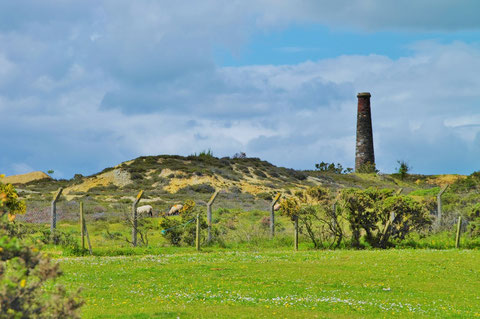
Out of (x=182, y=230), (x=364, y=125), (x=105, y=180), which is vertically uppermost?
(x=364, y=125)

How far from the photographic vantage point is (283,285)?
18516 mm

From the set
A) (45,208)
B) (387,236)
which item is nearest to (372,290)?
(387,236)

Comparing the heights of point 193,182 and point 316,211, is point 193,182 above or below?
above

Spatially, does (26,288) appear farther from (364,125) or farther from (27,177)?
(27,177)

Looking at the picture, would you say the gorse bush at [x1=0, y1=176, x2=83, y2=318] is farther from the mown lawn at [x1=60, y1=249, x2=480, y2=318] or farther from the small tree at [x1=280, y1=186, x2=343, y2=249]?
the small tree at [x1=280, y1=186, x2=343, y2=249]

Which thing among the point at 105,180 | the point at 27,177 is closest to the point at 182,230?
the point at 105,180

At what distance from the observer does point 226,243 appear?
109ft

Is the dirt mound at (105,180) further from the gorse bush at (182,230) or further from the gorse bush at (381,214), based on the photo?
the gorse bush at (381,214)

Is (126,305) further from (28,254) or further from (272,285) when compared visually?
(28,254)

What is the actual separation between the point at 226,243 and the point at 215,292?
1653 centimetres

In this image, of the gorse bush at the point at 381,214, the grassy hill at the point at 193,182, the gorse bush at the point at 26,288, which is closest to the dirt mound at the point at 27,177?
the grassy hill at the point at 193,182

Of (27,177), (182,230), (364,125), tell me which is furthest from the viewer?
(27,177)

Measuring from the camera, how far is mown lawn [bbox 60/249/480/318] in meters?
14.5

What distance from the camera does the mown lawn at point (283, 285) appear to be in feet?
47.6
